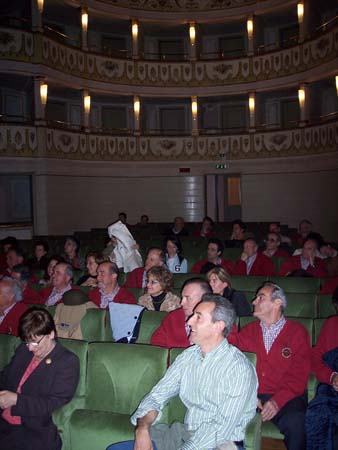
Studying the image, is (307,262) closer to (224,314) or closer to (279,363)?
(279,363)

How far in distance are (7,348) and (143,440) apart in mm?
1590

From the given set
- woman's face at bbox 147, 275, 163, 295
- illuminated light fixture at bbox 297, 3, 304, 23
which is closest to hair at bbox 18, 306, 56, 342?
woman's face at bbox 147, 275, 163, 295

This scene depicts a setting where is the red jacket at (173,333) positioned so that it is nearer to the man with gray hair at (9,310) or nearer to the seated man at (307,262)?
the man with gray hair at (9,310)

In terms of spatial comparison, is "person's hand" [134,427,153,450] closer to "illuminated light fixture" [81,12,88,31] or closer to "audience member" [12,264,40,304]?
"audience member" [12,264,40,304]

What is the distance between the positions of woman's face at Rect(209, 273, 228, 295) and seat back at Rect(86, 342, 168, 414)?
4.27ft

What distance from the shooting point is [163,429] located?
3.07 metres

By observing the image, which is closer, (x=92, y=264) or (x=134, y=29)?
(x=92, y=264)

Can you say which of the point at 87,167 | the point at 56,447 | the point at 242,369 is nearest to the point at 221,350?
the point at 242,369

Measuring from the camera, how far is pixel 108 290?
5422 millimetres

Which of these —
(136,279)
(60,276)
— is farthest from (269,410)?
(136,279)

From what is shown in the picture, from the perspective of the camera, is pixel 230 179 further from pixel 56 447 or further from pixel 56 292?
pixel 56 447

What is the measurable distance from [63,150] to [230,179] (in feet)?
22.4

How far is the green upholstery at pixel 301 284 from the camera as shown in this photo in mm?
6047

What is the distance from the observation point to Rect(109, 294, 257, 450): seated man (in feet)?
9.25
